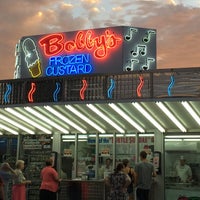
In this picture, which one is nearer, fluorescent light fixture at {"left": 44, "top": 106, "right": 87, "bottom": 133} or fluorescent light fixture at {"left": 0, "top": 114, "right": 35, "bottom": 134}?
fluorescent light fixture at {"left": 44, "top": 106, "right": 87, "bottom": 133}

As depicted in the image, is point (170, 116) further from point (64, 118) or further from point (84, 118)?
point (64, 118)

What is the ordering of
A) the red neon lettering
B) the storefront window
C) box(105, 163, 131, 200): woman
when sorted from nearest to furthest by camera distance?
box(105, 163, 131, 200): woman
the storefront window
the red neon lettering

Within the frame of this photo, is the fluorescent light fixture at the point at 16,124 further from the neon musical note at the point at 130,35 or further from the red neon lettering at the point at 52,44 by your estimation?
the neon musical note at the point at 130,35

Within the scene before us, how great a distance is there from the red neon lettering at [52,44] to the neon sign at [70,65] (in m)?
0.44

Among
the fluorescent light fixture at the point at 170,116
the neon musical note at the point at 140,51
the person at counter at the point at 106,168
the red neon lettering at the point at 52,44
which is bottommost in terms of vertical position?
the person at counter at the point at 106,168

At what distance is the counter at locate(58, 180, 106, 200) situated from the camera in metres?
15.9

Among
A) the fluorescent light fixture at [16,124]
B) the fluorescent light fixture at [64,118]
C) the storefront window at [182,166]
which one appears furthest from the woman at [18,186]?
the storefront window at [182,166]

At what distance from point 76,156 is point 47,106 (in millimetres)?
3767

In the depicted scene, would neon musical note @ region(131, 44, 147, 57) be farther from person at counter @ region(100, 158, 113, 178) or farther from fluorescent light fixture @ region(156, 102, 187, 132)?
fluorescent light fixture @ region(156, 102, 187, 132)

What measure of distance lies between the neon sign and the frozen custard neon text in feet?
1.30

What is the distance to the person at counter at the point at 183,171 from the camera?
15.6 metres

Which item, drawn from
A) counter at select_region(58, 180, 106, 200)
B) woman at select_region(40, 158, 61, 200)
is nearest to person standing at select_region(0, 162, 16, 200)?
woman at select_region(40, 158, 61, 200)

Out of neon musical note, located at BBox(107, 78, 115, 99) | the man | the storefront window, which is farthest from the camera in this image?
the storefront window

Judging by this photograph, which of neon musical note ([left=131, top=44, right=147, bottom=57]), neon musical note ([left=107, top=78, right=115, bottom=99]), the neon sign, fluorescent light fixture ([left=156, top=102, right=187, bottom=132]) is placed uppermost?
neon musical note ([left=131, top=44, right=147, bottom=57])
